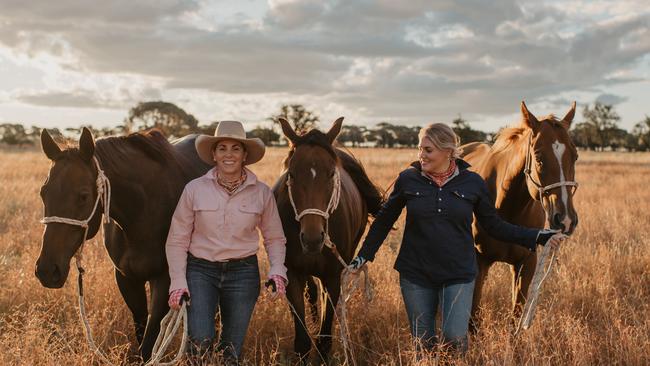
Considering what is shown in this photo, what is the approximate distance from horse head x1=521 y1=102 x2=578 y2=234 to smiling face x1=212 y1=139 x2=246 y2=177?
83.2 inches

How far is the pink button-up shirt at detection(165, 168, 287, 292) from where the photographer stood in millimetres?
3635

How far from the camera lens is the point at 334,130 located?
13.3ft

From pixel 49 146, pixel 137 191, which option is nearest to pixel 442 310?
pixel 137 191

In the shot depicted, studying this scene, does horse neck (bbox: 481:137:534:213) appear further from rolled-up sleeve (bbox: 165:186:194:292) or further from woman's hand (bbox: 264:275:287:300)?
rolled-up sleeve (bbox: 165:186:194:292)

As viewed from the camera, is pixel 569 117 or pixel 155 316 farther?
pixel 569 117

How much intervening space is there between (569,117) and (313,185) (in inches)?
81.8

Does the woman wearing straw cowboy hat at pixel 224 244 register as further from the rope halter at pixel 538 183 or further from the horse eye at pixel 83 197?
the rope halter at pixel 538 183

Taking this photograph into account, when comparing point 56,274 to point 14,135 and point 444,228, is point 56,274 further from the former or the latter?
point 14,135

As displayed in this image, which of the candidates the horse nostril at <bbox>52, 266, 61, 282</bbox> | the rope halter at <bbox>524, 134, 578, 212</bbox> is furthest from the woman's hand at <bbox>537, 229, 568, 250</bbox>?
the horse nostril at <bbox>52, 266, 61, 282</bbox>

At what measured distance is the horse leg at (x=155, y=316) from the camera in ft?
12.6

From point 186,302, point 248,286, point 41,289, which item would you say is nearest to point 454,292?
point 248,286

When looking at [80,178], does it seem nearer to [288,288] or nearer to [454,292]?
[288,288]

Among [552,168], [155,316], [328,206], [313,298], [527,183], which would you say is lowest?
[313,298]

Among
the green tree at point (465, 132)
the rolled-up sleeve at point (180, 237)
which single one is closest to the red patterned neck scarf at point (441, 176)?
the rolled-up sleeve at point (180, 237)
